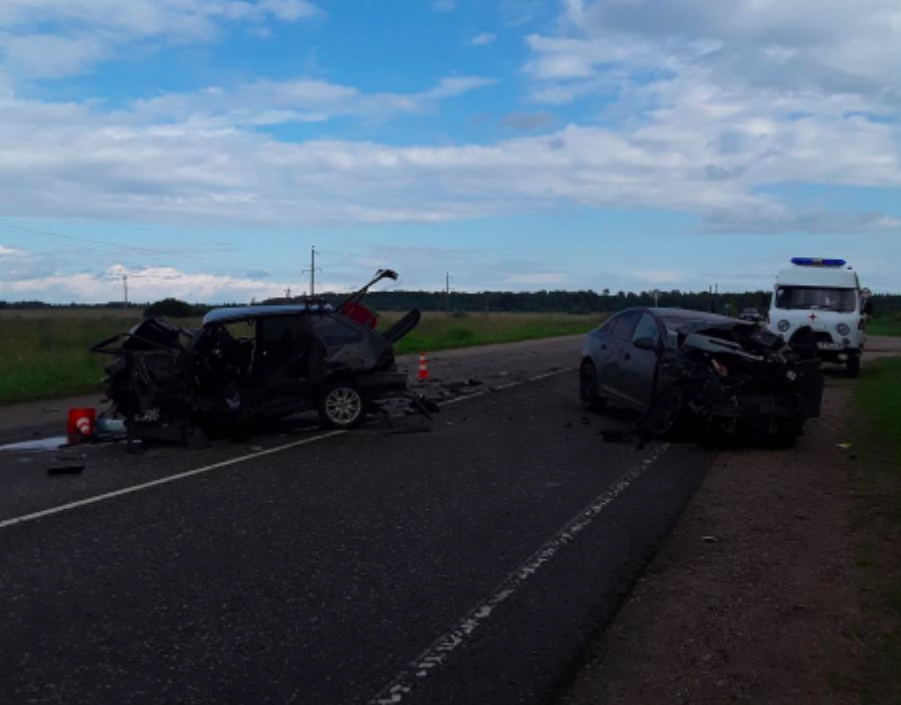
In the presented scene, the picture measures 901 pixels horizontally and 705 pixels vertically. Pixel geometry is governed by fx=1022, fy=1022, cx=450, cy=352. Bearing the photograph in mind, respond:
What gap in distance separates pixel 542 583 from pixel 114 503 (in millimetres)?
4255

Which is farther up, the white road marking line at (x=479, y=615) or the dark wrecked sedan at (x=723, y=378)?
the dark wrecked sedan at (x=723, y=378)

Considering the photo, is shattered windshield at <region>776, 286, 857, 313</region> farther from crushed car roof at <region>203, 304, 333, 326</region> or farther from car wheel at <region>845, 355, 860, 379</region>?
crushed car roof at <region>203, 304, 333, 326</region>

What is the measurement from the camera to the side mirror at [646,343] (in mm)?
13500

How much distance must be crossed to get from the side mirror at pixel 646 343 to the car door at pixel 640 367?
0.09ft

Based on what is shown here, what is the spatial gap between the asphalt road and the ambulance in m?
13.1

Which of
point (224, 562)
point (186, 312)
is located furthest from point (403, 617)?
point (186, 312)

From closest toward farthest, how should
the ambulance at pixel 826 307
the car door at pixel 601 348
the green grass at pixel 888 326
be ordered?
the car door at pixel 601 348 < the ambulance at pixel 826 307 < the green grass at pixel 888 326

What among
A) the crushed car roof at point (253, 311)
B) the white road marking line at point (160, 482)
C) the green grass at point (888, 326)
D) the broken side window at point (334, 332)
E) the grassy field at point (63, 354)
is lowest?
the green grass at point (888, 326)

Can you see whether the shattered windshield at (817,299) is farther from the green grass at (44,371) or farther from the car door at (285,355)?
the green grass at (44,371)

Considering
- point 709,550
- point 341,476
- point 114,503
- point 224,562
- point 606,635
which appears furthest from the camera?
point 341,476

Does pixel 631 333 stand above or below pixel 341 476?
above

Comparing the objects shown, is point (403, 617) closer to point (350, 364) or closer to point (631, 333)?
point (350, 364)

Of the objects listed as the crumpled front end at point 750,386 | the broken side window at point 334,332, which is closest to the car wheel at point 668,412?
the crumpled front end at point 750,386

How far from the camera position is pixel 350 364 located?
13312 millimetres
